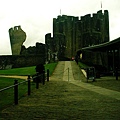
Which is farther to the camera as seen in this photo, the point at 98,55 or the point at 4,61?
the point at 4,61

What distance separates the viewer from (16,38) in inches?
2586

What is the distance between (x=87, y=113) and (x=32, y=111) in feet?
5.31

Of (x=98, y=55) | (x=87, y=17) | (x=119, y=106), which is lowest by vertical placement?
(x=119, y=106)

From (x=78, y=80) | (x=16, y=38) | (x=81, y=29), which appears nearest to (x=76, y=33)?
(x=81, y=29)

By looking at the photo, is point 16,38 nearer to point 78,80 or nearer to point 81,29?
point 81,29

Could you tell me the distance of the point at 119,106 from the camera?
25.2 feet

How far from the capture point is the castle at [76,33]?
64.9m

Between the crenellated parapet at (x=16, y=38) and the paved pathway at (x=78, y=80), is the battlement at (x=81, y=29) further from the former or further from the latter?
the paved pathway at (x=78, y=80)

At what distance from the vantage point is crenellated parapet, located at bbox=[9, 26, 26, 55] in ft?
215

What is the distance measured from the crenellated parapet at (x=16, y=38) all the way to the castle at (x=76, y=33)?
7.13 m

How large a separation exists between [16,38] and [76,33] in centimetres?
1713

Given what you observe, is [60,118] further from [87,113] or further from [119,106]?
[119,106]

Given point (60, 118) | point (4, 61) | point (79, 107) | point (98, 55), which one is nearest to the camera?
point (60, 118)

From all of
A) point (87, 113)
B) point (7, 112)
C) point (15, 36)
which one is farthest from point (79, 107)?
point (15, 36)
